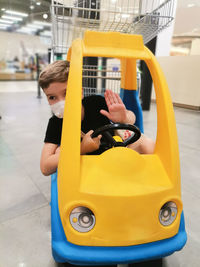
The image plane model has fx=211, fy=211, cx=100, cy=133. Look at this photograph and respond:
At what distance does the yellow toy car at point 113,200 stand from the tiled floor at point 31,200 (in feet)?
0.69

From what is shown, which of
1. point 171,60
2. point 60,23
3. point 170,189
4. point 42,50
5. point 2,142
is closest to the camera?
point 170,189

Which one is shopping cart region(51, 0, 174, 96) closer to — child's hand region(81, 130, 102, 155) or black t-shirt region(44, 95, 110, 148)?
black t-shirt region(44, 95, 110, 148)

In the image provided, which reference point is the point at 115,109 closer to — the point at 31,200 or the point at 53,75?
the point at 53,75

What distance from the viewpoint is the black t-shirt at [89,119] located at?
86cm

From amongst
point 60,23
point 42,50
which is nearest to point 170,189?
point 60,23

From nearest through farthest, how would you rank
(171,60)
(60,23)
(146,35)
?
1. (60,23)
2. (146,35)
3. (171,60)

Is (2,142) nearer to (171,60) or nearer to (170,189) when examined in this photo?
(170,189)

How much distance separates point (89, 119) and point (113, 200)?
0.48 meters

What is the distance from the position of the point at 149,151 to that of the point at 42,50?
369 inches

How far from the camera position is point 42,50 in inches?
356

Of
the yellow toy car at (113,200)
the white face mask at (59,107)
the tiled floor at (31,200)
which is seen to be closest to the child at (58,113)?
the white face mask at (59,107)

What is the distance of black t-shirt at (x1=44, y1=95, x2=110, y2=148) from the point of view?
0.86m

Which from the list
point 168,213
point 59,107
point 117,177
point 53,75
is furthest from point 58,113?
point 168,213

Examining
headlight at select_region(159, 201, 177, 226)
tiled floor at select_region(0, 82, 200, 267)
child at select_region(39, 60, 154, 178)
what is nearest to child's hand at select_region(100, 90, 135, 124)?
child at select_region(39, 60, 154, 178)
